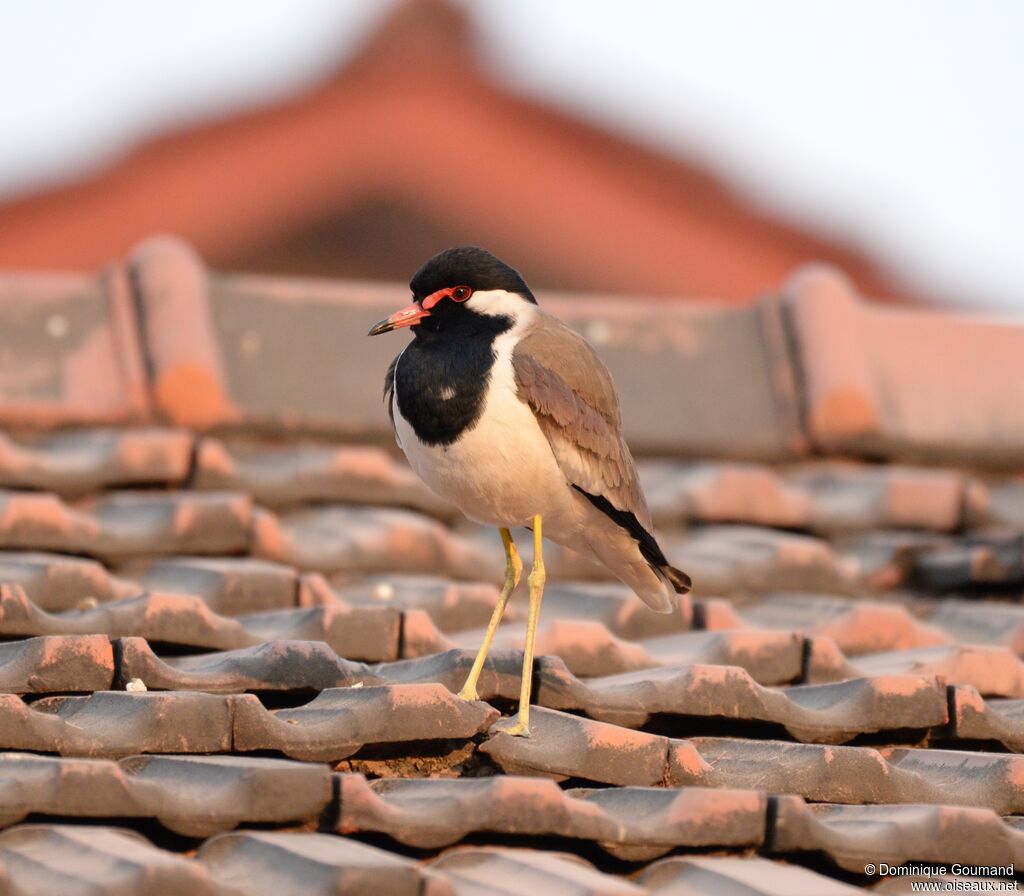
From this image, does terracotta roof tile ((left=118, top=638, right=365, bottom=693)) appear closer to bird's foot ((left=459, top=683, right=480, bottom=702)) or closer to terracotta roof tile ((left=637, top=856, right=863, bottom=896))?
bird's foot ((left=459, top=683, right=480, bottom=702))

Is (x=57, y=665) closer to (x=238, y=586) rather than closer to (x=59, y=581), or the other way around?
(x=59, y=581)

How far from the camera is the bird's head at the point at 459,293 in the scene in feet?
11.1

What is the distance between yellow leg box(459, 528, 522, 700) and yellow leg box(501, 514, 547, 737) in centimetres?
7

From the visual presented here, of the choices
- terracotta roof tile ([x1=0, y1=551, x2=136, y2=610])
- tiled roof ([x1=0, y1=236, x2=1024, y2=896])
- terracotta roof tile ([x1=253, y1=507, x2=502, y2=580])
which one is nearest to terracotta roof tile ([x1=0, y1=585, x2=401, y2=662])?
tiled roof ([x1=0, y1=236, x2=1024, y2=896])

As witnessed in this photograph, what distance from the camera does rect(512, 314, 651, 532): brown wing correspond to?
329cm

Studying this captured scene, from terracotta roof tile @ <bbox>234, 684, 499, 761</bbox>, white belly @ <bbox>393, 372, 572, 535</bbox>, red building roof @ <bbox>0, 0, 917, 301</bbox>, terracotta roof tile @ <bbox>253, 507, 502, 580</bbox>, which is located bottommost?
terracotta roof tile @ <bbox>234, 684, 499, 761</bbox>

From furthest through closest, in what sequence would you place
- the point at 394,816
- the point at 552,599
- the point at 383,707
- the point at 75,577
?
the point at 552,599
the point at 75,577
the point at 383,707
the point at 394,816

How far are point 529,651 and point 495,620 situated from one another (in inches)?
9.4

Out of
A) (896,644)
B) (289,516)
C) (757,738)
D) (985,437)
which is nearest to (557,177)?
(985,437)

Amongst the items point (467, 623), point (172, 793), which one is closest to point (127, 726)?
point (172, 793)

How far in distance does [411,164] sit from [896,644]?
4.09m

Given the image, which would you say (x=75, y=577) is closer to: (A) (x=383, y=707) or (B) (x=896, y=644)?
(A) (x=383, y=707)

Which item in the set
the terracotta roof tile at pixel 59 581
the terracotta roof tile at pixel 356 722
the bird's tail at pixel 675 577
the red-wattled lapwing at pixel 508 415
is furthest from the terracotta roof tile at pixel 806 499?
the terracotta roof tile at pixel 356 722

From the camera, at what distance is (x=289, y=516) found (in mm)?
4328
